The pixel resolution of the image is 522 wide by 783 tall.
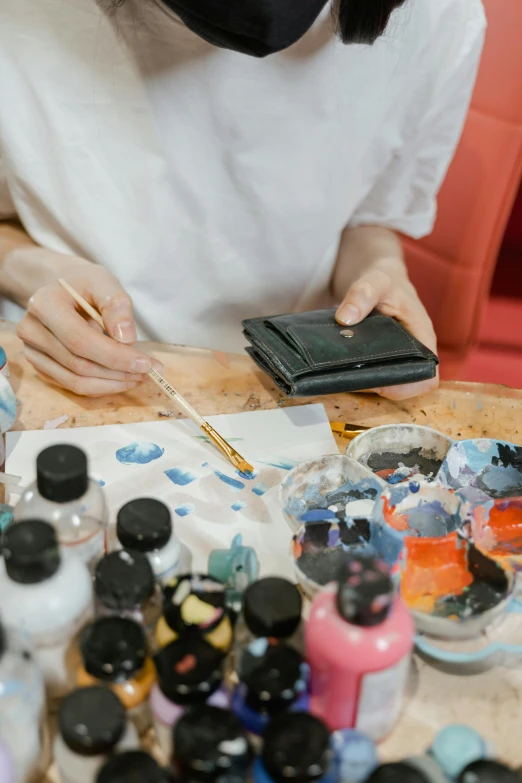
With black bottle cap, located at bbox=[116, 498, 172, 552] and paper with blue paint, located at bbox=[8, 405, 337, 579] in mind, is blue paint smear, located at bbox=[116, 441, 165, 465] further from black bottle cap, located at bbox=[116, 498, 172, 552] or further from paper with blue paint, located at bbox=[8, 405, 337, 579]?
black bottle cap, located at bbox=[116, 498, 172, 552]

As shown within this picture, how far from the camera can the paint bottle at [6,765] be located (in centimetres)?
40

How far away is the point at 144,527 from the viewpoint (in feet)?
1.68

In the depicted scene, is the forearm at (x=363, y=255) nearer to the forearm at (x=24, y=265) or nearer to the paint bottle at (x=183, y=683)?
the forearm at (x=24, y=265)

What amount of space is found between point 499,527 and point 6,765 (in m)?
0.44

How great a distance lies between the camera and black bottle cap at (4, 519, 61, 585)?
431mm

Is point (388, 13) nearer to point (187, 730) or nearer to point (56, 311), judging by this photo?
point (56, 311)

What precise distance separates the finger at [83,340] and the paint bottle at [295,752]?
0.44 metres

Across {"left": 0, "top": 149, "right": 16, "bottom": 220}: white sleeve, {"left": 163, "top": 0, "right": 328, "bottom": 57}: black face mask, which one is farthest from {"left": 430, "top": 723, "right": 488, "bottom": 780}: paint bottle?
{"left": 0, "top": 149, "right": 16, "bottom": 220}: white sleeve

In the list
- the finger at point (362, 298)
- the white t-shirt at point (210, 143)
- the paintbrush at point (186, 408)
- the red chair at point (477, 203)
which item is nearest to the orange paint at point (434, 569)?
the paintbrush at point (186, 408)

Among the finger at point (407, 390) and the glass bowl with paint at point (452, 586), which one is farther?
the finger at point (407, 390)

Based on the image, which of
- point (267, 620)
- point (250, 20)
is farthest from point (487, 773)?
point (250, 20)

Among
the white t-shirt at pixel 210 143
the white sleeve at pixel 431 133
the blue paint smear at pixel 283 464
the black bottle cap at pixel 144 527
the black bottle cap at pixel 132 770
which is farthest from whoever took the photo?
the white sleeve at pixel 431 133

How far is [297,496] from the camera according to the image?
679mm

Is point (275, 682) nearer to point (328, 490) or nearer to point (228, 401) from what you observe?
point (328, 490)
